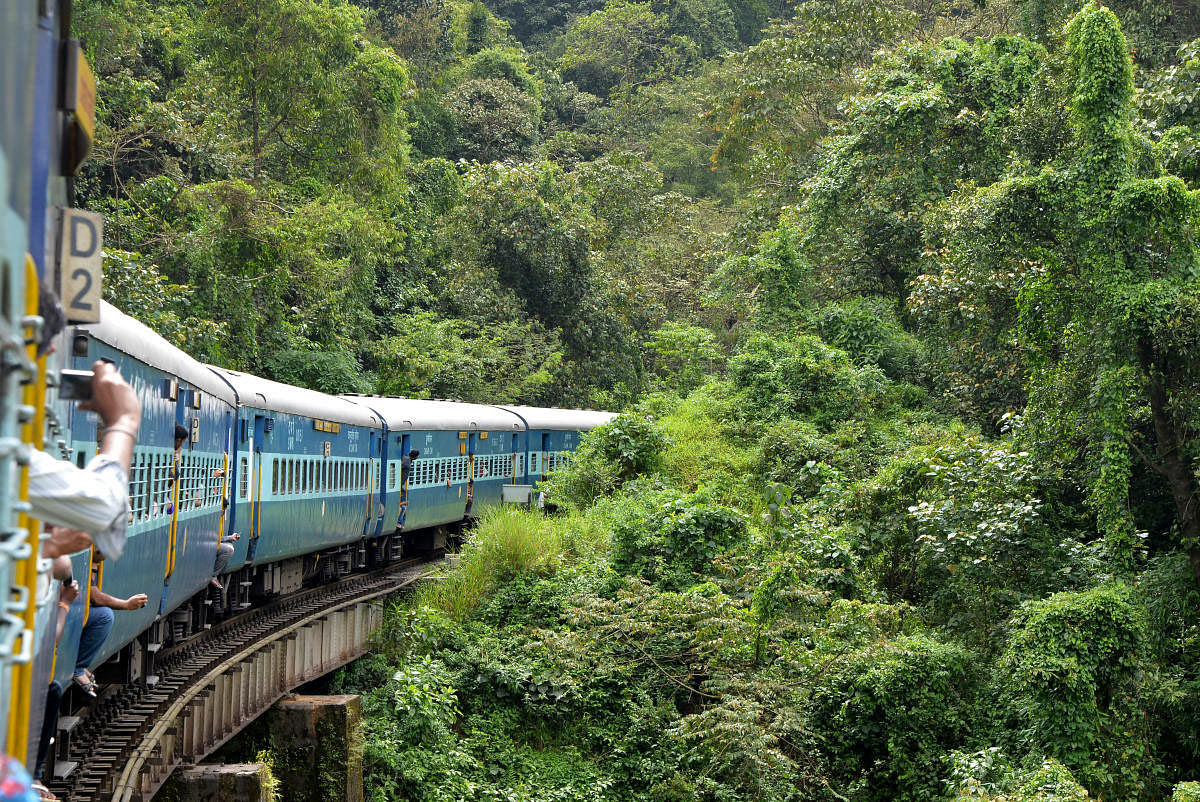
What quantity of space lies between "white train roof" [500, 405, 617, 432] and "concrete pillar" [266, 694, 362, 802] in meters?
14.6

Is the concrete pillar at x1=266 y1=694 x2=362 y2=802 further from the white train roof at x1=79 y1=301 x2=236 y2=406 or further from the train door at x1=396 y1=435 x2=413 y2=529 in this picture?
the train door at x1=396 y1=435 x2=413 y2=529

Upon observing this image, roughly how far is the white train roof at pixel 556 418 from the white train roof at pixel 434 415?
4.29ft

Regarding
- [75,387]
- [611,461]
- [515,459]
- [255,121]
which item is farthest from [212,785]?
[255,121]

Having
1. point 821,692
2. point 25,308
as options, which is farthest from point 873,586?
point 25,308

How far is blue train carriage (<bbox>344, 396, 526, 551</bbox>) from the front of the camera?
19.9 meters

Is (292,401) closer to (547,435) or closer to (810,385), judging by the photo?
(810,385)

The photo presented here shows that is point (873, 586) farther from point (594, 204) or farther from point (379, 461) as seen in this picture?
point (594, 204)

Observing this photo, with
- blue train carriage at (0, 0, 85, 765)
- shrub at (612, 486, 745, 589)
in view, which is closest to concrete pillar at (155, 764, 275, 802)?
blue train carriage at (0, 0, 85, 765)

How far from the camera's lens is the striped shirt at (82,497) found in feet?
7.85

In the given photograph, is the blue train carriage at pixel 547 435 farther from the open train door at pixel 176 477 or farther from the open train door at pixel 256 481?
the open train door at pixel 176 477

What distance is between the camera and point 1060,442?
14.5m

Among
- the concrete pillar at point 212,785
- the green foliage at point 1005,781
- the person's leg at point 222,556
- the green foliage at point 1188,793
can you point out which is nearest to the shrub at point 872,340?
the green foliage at point 1005,781

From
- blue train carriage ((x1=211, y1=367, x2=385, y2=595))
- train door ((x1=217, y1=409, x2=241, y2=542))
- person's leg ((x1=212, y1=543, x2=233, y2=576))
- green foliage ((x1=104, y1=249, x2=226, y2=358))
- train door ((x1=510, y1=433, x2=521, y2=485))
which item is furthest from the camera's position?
train door ((x1=510, y1=433, x2=521, y2=485))

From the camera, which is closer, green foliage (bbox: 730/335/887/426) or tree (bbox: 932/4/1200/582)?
tree (bbox: 932/4/1200/582)
